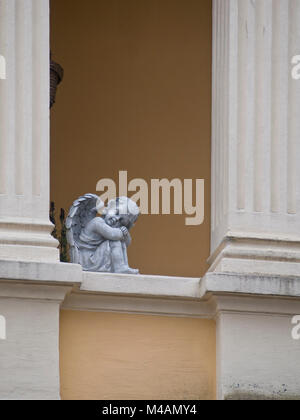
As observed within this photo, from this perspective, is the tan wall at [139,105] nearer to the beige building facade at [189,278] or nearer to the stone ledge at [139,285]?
the beige building facade at [189,278]

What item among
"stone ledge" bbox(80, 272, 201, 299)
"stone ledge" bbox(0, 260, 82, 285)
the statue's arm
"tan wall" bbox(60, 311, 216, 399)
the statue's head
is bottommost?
"tan wall" bbox(60, 311, 216, 399)

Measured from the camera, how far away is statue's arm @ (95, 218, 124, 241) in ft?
54.9

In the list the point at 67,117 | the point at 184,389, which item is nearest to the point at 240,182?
the point at 184,389

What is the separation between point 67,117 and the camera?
1955 cm

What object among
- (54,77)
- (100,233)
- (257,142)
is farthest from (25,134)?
(54,77)

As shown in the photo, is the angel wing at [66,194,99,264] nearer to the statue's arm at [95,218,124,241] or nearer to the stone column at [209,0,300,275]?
the statue's arm at [95,218,124,241]

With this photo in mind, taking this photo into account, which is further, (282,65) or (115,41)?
(115,41)

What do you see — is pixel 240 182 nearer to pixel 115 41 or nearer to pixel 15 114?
pixel 15 114

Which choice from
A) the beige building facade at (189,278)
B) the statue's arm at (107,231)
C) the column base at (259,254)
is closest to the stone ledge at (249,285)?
the beige building facade at (189,278)

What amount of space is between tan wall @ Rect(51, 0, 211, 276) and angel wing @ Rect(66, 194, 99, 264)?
7.49ft

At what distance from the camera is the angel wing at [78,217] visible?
16734mm

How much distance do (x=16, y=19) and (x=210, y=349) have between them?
10.3 feet

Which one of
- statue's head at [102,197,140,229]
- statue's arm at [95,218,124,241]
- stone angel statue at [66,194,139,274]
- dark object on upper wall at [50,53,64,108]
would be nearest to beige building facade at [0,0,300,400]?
stone angel statue at [66,194,139,274]
